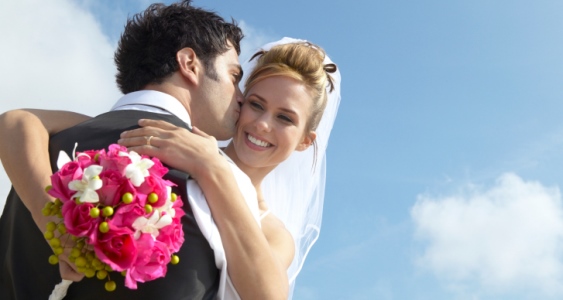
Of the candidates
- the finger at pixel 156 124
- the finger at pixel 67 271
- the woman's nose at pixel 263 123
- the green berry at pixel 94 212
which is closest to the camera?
the green berry at pixel 94 212

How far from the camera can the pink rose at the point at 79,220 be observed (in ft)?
11.4

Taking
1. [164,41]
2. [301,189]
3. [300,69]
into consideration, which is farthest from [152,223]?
[301,189]

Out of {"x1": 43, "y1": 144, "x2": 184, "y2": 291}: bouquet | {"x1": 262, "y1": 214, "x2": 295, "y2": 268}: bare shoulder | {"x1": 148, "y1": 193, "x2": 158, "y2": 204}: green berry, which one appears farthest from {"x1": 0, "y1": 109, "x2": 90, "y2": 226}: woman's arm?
{"x1": 262, "y1": 214, "x2": 295, "y2": 268}: bare shoulder

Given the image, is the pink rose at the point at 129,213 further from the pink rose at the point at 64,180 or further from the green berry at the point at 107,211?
the pink rose at the point at 64,180

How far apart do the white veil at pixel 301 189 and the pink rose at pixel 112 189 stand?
15.9 feet

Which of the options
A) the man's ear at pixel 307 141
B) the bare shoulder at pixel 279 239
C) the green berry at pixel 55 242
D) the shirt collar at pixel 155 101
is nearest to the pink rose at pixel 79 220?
the green berry at pixel 55 242

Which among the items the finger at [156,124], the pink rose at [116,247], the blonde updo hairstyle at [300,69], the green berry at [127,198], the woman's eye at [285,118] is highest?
the blonde updo hairstyle at [300,69]

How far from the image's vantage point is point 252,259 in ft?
13.1

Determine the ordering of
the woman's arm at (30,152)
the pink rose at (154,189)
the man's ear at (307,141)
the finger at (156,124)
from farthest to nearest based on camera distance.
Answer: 1. the man's ear at (307,141)
2. the finger at (156,124)
3. the woman's arm at (30,152)
4. the pink rose at (154,189)

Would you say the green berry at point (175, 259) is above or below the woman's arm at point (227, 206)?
below

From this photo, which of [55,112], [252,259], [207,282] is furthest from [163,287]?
[55,112]

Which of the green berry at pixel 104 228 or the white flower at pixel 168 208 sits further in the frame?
the white flower at pixel 168 208

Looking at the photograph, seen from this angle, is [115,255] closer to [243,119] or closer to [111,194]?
[111,194]

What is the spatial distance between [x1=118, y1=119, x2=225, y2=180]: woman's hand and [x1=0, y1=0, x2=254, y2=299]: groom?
2.8 inches
